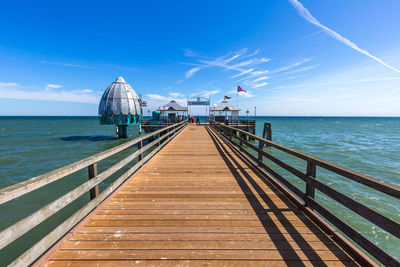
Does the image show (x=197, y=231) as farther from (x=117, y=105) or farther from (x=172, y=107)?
(x=172, y=107)

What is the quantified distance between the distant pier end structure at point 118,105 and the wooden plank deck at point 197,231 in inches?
865

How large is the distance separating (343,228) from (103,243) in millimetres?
3214

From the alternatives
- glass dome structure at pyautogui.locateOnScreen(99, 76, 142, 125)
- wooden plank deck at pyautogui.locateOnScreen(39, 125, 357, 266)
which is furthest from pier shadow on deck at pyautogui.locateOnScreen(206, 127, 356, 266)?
glass dome structure at pyautogui.locateOnScreen(99, 76, 142, 125)

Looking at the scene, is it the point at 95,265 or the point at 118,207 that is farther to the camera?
the point at 118,207

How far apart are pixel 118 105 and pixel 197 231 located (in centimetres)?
2446

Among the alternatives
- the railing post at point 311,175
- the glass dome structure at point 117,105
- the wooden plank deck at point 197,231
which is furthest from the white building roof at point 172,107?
the railing post at point 311,175

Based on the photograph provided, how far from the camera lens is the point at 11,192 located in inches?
63.5

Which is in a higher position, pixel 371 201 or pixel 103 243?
pixel 103 243

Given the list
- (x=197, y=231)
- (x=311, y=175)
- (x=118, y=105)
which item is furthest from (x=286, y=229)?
(x=118, y=105)

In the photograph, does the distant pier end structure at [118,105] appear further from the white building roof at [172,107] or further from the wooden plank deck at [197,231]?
the wooden plank deck at [197,231]

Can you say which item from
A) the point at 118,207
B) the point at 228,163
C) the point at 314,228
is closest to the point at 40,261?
the point at 118,207

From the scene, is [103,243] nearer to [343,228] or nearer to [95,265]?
[95,265]

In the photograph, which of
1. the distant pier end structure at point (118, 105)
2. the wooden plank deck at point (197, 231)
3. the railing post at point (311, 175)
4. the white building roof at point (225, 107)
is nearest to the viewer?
the wooden plank deck at point (197, 231)

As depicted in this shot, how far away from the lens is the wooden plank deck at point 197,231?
2186mm
